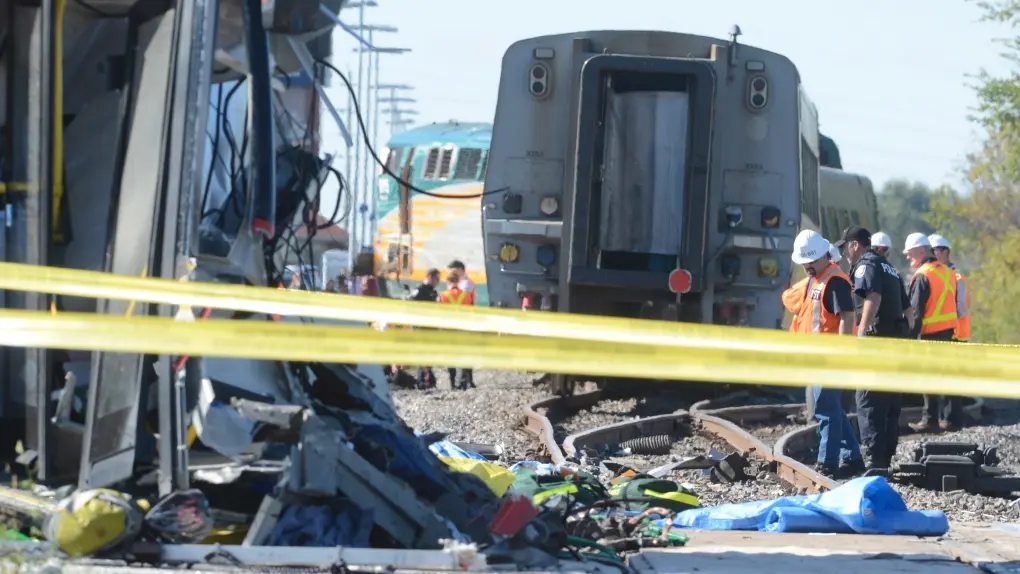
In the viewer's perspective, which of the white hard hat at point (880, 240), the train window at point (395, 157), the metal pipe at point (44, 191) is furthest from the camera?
the train window at point (395, 157)

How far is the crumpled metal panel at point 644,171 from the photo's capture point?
46.7 feet

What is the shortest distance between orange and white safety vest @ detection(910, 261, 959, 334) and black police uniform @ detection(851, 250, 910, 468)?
302 centimetres

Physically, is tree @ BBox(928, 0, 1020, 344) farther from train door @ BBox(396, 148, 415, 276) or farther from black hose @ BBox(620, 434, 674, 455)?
black hose @ BBox(620, 434, 674, 455)

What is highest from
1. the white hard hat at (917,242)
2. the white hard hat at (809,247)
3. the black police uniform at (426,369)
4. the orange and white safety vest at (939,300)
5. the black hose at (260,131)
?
the black hose at (260,131)

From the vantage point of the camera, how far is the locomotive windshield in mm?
14219

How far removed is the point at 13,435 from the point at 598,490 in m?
2.73

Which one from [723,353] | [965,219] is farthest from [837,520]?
[965,219]

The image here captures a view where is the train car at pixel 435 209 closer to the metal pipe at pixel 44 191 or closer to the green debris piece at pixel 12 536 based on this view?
the metal pipe at pixel 44 191

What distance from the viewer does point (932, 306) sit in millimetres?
13453

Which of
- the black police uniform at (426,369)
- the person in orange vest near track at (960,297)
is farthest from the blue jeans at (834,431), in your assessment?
the black police uniform at (426,369)

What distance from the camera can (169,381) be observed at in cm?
582

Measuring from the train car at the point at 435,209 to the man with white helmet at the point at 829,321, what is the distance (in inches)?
760

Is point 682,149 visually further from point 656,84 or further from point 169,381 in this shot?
point 169,381

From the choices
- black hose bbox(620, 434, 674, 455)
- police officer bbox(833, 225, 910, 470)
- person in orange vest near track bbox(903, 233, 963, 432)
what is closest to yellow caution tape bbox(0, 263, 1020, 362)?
police officer bbox(833, 225, 910, 470)
